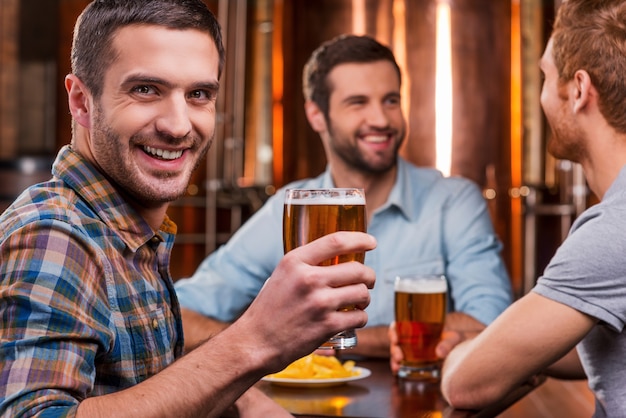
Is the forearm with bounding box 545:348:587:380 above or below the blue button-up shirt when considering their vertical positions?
below

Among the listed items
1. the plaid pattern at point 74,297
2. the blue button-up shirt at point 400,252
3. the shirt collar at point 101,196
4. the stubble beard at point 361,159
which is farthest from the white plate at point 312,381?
the stubble beard at point 361,159

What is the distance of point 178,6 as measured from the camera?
1.16m

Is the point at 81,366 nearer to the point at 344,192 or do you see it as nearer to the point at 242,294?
the point at 344,192

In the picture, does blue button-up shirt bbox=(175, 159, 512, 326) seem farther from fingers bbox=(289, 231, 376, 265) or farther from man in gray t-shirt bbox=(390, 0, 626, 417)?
fingers bbox=(289, 231, 376, 265)

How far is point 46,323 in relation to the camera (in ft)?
3.01

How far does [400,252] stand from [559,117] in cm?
82

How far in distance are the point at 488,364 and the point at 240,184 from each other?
12.8 feet

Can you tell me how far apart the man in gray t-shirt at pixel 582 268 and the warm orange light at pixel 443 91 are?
6.94 feet

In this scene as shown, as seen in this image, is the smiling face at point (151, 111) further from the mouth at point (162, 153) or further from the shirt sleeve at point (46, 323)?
the shirt sleeve at point (46, 323)

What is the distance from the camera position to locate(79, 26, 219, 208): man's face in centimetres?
112

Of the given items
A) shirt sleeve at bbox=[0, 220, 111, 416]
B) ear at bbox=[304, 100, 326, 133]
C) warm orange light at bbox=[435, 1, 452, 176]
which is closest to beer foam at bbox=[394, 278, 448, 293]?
shirt sleeve at bbox=[0, 220, 111, 416]

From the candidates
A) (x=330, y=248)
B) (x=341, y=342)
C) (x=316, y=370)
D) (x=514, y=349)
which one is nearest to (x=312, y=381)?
(x=316, y=370)

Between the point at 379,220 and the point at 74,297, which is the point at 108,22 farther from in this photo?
the point at 379,220

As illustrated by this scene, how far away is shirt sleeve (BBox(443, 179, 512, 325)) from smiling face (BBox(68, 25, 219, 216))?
117 cm
